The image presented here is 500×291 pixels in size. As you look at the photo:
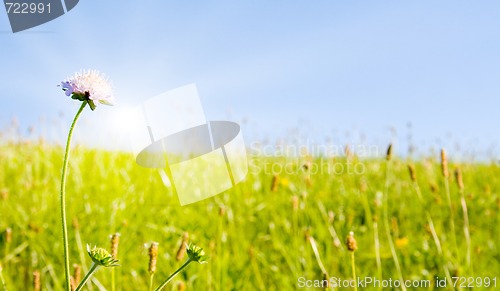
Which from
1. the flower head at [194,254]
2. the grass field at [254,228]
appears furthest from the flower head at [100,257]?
the grass field at [254,228]

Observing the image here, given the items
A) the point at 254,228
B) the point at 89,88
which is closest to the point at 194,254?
the point at 89,88

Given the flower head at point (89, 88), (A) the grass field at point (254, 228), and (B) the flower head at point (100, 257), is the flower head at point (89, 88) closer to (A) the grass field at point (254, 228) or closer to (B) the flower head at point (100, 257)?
(B) the flower head at point (100, 257)

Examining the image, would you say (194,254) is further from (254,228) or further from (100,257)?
(254,228)

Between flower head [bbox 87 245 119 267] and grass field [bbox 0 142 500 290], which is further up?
flower head [bbox 87 245 119 267]

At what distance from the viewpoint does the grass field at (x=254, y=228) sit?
245 cm

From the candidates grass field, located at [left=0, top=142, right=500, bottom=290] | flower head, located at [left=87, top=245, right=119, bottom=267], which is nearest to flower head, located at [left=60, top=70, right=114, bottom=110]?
flower head, located at [left=87, top=245, right=119, bottom=267]

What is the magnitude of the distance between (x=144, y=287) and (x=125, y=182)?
1.73 metres

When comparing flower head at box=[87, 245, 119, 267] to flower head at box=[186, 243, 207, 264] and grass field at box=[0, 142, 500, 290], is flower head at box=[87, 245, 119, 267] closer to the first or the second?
flower head at box=[186, 243, 207, 264]

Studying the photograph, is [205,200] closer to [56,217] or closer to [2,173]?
[56,217]

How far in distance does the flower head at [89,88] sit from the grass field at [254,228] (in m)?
1.09

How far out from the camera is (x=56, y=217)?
10.3ft

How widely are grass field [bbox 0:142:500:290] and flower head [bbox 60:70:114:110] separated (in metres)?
1.09

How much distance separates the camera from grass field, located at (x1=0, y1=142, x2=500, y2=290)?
2.45 meters

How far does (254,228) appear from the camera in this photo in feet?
10.4
